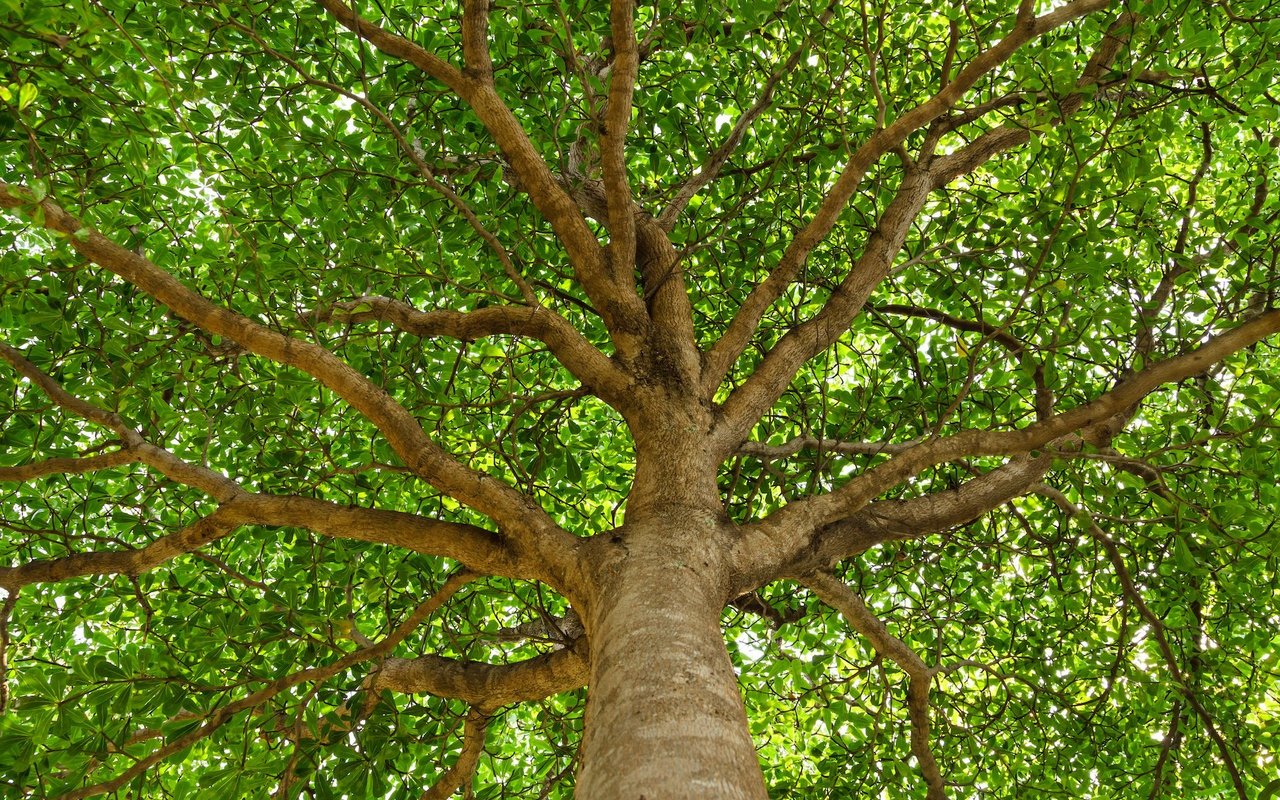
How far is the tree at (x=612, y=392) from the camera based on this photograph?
322cm

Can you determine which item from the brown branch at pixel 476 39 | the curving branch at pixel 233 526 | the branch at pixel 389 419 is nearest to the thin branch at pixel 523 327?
the branch at pixel 389 419

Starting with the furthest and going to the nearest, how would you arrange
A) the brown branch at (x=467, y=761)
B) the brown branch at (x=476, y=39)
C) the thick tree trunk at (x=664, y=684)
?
the brown branch at (x=467, y=761), the brown branch at (x=476, y=39), the thick tree trunk at (x=664, y=684)

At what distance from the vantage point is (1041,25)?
3.31m

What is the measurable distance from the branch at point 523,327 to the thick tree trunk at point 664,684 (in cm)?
89

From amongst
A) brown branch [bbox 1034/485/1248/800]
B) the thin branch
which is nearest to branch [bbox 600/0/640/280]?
the thin branch

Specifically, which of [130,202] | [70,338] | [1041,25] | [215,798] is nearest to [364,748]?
[215,798]

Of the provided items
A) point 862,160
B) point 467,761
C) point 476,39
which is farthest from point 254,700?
point 862,160

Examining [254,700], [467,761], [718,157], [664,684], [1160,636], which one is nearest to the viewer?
[664,684]

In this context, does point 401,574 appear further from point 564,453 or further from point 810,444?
point 810,444

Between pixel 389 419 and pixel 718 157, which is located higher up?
pixel 718 157

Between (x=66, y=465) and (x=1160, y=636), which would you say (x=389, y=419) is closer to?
(x=66, y=465)

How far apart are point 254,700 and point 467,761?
113 cm

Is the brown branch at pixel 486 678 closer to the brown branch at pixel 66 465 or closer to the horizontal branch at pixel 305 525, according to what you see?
the horizontal branch at pixel 305 525

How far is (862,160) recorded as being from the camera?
3672 mm
